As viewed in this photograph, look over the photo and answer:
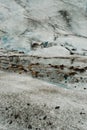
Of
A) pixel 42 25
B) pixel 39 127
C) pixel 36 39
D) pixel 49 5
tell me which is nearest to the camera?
pixel 39 127

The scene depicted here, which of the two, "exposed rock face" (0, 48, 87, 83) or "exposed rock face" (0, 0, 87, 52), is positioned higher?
"exposed rock face" (0, 48, 87, 83)

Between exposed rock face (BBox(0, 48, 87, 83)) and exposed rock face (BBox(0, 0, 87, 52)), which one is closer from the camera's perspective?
exposed rock face (BBox(0, 48, 87, 83))

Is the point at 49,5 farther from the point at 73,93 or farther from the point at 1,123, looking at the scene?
the point at 1,123

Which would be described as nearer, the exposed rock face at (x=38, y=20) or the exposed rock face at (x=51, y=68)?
the exposed rock face at (x=51, y=68)

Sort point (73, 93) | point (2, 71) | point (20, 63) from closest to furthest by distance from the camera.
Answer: point (73, 93)
point (2, 71)
point (20, 63)

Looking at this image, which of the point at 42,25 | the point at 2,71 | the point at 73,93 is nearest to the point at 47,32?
the point at 42,25

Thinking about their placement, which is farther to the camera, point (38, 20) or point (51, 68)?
point (38, 20)

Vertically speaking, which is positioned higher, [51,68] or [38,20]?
[51,68]

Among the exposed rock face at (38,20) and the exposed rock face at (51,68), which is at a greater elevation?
the exposed rock face at (51,68)
